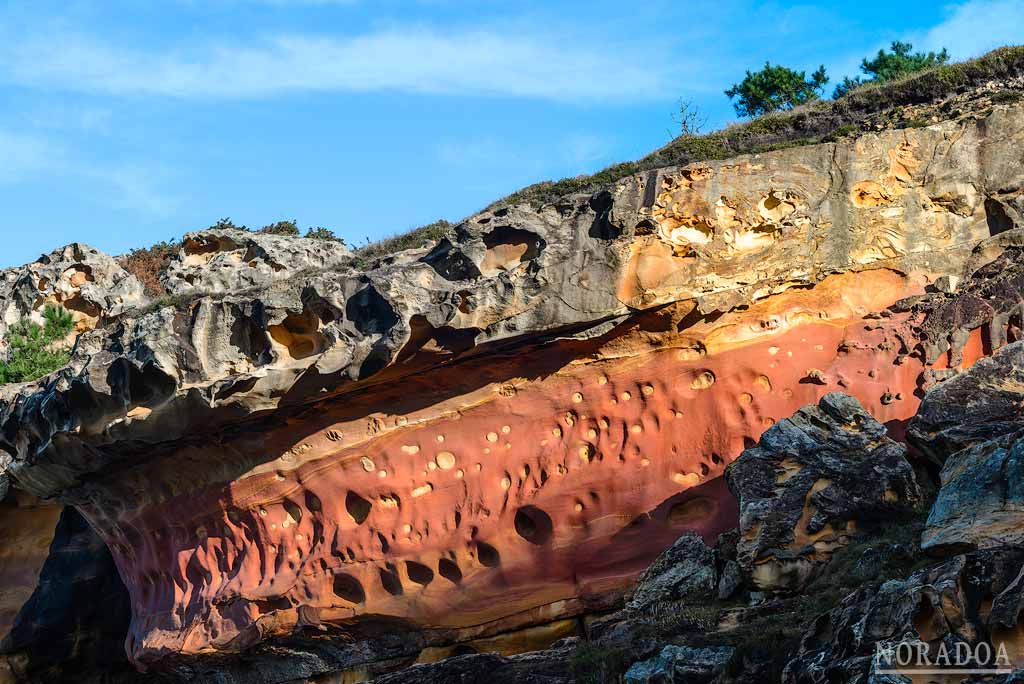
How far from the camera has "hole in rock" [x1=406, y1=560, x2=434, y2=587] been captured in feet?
56.2

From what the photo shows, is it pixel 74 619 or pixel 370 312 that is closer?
pixel 370 312

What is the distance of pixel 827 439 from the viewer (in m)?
13.9

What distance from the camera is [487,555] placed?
16.9 metres

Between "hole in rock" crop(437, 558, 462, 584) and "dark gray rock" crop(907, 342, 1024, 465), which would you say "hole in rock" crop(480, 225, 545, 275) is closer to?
"hole in rock" crop(437, 558, 462, 584)

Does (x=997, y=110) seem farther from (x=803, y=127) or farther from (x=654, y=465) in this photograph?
(x=654, y=465)

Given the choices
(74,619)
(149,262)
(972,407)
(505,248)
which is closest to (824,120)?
(505,248)

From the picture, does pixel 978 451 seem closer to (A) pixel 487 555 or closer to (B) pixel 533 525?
(B) pixel 533 525

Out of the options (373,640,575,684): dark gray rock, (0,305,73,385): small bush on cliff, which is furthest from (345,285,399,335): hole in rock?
(0,305,73,385): small bush on cliff

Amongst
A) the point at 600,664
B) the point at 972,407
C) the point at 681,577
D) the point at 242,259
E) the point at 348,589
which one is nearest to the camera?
the point at 600,664

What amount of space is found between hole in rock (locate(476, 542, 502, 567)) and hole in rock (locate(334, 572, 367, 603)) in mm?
1625

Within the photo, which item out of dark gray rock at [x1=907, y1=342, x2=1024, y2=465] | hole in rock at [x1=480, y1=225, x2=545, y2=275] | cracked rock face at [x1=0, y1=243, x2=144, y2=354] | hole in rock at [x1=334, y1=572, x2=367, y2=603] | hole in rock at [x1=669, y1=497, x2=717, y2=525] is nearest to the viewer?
dark gray rock at [x1=907, y1=342, x2=1024, y2=465]

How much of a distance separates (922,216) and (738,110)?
61.9ft

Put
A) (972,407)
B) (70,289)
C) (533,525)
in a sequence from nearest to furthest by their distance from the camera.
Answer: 1. (972,407)
2. (533,525)
3. (70,289)

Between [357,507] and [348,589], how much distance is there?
107cm
